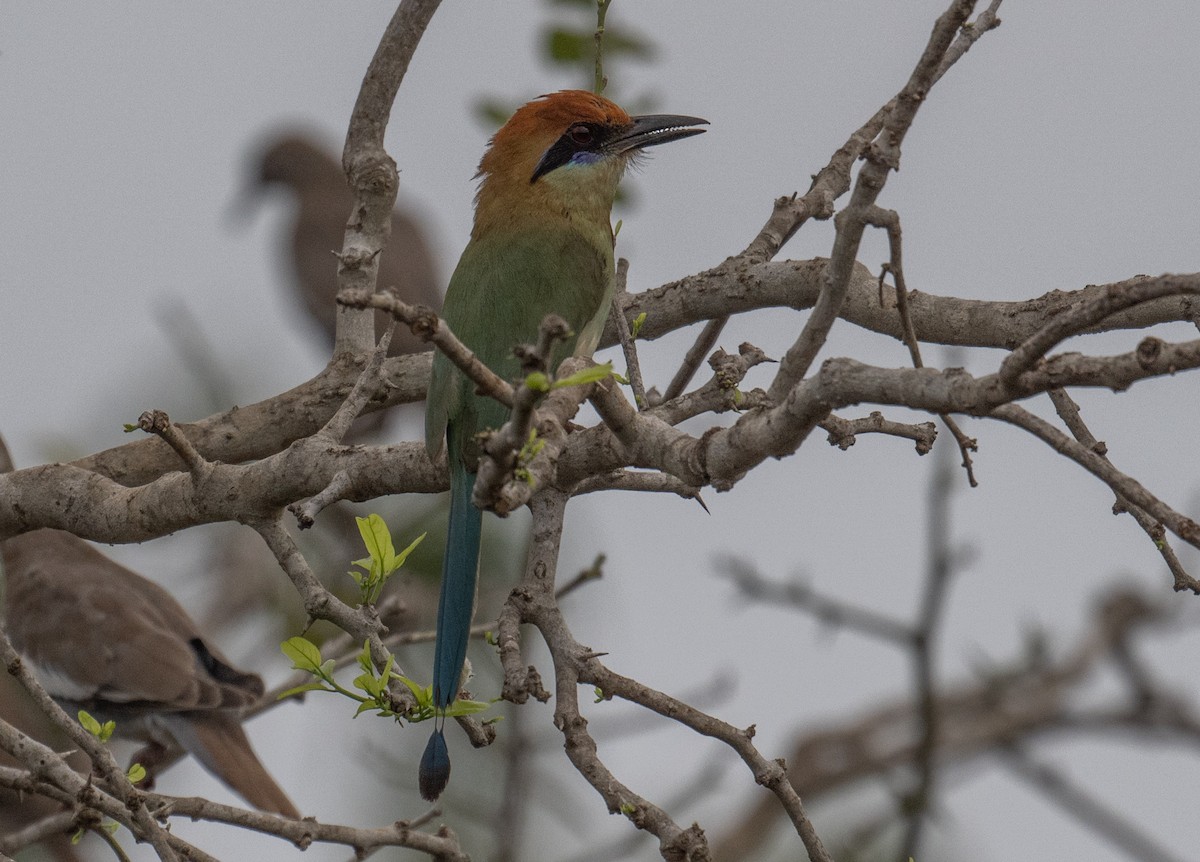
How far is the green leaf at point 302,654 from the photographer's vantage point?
257 cm

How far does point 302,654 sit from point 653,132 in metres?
2.14

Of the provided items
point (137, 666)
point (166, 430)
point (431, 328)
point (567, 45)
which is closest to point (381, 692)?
point (166, 430)

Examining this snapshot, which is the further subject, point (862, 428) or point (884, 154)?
point (862, 428)

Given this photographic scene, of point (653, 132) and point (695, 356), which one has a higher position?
point (653, 132)

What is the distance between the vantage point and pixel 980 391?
1.85 m

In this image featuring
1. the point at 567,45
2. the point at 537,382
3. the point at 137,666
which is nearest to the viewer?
the point at 537,382

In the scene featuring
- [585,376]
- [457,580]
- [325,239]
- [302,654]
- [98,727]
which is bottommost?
[98,727]

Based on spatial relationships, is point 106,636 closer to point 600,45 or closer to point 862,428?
point 600,45

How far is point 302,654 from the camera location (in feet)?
8.45

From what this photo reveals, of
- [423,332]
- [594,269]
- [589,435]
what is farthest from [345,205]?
[423,332]

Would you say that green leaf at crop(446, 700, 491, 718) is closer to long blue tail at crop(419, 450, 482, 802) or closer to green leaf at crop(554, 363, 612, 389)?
long blue tail at crop(419, 450, 482, 802)

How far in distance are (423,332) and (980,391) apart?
2.29ft

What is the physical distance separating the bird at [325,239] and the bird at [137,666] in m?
2.43

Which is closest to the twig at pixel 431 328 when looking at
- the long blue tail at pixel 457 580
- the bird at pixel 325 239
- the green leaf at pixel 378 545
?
the green leaf at pixel 378 545
